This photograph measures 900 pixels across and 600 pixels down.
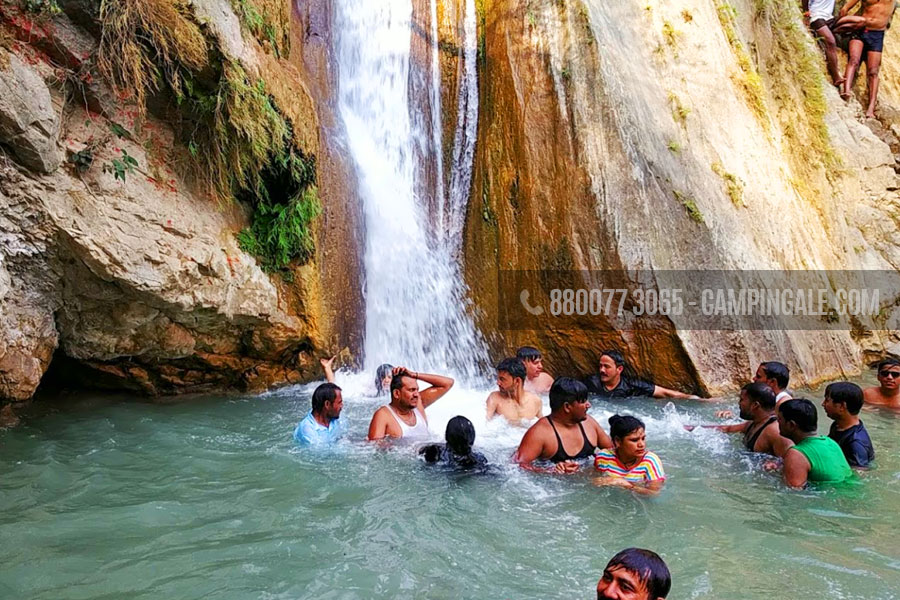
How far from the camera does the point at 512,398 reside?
6.39 metres

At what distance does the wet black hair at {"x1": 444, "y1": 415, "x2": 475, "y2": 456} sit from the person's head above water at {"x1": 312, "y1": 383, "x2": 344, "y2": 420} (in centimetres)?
120

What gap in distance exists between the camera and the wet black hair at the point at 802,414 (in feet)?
15.7

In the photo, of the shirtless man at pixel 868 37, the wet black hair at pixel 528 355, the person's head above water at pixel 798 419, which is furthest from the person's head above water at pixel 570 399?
the shirtless man at pixel 868 37

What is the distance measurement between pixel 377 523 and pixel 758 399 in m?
3.73

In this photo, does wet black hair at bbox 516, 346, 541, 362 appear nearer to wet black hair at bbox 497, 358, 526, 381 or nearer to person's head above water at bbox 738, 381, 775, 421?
wet black hair at bbox 497, 358, 526, 381

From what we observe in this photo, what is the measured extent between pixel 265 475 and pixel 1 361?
257 cm

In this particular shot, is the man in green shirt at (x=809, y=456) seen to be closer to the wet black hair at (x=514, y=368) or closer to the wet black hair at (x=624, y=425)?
the wet black hair at (x=624, y=425)

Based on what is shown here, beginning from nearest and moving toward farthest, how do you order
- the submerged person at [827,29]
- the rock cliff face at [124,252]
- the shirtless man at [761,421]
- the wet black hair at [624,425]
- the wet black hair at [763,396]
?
the wet black hair at [624,425] → the rock cliff face at [124,252] → the shirtless man at [761,421] → the wet black hair at [763,396] → the submerged person at [827,29]

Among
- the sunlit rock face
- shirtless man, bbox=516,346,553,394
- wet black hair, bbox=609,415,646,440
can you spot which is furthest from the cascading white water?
wet black hair, bbox=609,415,646,440

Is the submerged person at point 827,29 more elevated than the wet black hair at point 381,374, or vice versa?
the submerged person at point 827,29

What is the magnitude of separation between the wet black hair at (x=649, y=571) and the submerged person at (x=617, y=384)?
550 cm

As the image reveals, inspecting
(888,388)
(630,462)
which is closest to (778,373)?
(888,388)

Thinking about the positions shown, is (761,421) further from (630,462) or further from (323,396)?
(323,396)

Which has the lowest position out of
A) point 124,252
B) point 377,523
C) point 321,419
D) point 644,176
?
point 377,523
